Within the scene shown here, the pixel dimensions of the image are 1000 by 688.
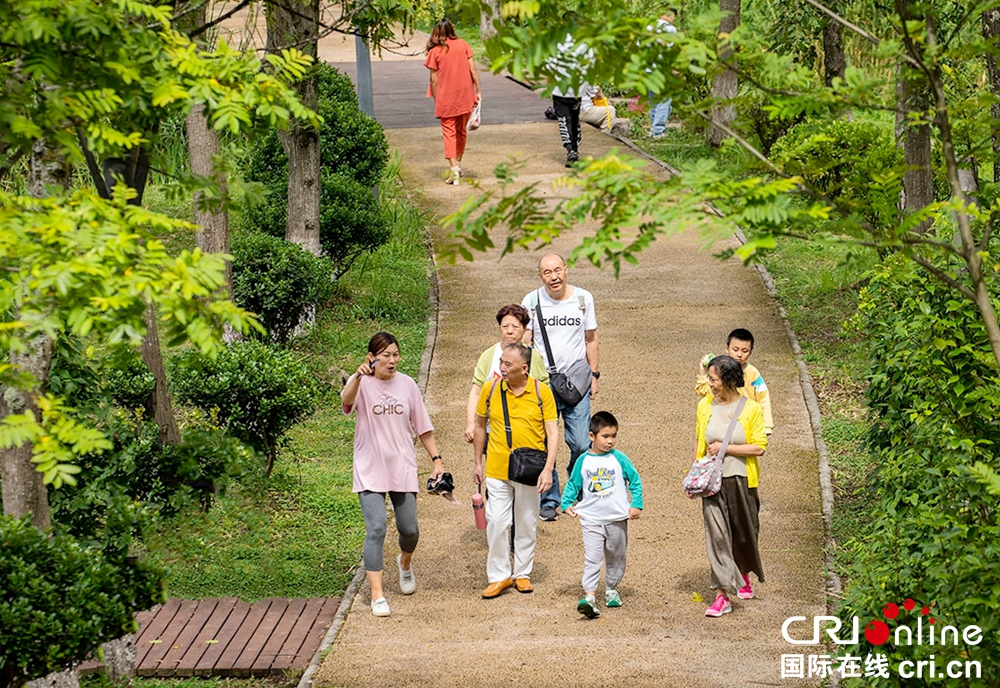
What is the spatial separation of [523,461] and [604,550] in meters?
0.72

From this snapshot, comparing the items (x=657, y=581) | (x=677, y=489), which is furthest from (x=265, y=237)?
(x=657, y=581)

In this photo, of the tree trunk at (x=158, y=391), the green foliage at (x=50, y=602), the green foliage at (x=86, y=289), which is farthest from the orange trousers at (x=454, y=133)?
the green foliage at (x=86, y=289)

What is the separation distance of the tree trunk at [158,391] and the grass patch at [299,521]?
1.96 feet

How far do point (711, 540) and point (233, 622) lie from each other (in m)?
2.94

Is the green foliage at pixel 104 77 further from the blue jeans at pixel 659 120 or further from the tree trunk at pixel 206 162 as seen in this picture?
the blue jeans at pixel 659 120

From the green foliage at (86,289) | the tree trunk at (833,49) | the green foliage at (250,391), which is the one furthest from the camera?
the tree trunk at (833,49)

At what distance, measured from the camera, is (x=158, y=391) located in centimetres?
938

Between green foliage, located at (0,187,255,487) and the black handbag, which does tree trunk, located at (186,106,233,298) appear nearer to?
the black handbag

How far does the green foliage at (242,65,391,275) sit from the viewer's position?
1397 centimetres

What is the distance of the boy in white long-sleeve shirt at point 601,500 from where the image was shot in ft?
25.5

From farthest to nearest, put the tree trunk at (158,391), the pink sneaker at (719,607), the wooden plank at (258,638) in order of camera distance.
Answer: the tree trunk at (158,391) → the pink sneaker at (719,607) → the wooden plank at (258,638)

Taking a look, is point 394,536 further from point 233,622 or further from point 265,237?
point 265,237

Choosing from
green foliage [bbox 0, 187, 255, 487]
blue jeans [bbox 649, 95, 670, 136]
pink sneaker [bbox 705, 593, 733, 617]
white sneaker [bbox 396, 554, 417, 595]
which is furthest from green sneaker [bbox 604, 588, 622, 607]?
blue jeans [bbox 649, 95, 670, 136]

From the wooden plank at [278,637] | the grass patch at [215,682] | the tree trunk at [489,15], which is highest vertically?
the tree trunk at [489,15]
